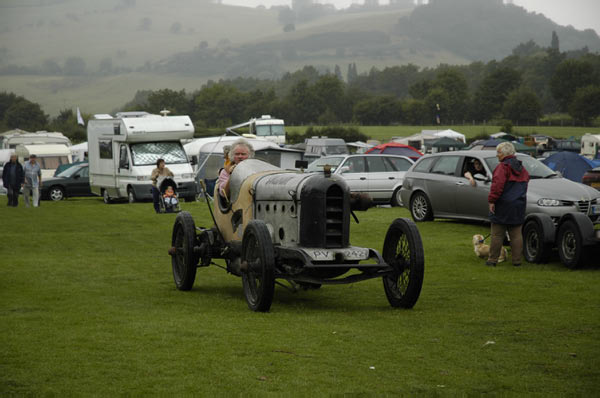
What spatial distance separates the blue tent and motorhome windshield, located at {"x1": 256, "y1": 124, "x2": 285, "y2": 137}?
33.8 metres

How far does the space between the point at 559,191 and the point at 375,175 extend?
10.1 metres

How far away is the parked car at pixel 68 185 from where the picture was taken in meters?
35.3

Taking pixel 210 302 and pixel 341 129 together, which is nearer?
pixel 210 302

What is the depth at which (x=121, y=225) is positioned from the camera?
20.9 m

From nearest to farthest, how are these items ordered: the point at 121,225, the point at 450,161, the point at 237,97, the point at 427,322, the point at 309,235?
1. the point at 427,322
2. the point at 309,235
3. the point at 450,161
4. the point at 121,225
5. the point at 237,97

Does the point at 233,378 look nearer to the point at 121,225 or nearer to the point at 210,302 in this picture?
the point at 210,302

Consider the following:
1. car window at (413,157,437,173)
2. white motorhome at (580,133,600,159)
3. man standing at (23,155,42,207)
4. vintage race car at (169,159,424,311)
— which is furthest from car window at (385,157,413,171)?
white motorhome at (580,133,600,159)

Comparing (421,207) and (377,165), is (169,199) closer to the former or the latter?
(377,165)

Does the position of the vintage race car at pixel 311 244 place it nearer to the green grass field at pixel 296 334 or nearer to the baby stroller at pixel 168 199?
the green grass field at pixel 296 334

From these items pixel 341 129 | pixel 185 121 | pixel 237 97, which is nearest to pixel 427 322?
pixel 185 121

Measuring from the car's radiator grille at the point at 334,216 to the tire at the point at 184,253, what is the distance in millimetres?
2250

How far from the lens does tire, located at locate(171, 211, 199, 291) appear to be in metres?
10.1

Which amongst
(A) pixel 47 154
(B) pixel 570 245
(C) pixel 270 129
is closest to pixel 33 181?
(A) pixel 47 154

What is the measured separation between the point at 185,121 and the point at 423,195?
44.3 feet
